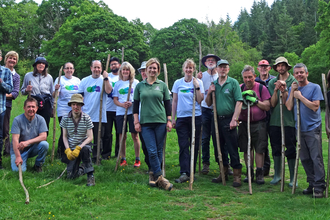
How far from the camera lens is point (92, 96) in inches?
325

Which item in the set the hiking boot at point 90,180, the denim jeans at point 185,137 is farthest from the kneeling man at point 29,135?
the denim jeans at point 185,137

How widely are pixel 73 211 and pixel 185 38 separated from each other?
137 ft

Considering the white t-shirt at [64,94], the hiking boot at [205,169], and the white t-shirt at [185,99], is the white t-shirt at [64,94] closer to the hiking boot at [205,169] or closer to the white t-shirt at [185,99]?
the white t-shirt at [185,99]

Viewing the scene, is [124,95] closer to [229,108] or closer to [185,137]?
[185,137]

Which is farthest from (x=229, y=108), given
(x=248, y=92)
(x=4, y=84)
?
(x=4, y=84)

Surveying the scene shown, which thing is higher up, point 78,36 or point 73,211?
point 78,36

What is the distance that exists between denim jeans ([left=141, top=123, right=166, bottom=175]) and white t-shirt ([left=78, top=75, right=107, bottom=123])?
78.9 inches

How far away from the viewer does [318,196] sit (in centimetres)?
599

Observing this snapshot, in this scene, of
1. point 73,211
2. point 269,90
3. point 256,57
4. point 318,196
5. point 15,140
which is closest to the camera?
point 73,211

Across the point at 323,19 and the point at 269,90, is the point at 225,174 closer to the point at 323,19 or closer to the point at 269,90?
the point at 269,90

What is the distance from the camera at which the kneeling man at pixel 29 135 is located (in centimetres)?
682

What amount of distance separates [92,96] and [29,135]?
1890mm

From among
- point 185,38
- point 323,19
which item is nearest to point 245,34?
point 185,38

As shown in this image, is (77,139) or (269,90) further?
(269,90)
